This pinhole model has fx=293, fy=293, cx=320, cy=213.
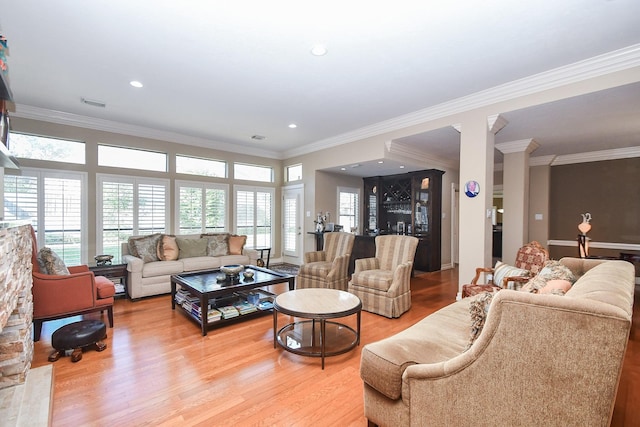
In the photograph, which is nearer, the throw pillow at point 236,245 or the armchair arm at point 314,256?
the armchair arm at point 314,256

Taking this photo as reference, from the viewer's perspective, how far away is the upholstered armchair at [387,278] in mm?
3549

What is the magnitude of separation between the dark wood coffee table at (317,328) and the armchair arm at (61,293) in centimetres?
208

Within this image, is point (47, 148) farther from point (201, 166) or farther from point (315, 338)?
point (315, 338)

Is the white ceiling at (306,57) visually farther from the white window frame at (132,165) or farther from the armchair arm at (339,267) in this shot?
the armchair arm at (339,267)

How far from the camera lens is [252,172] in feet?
23.0

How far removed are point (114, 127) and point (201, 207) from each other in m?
2.03

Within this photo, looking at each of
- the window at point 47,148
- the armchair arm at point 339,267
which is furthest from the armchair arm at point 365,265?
the window at point 47,148

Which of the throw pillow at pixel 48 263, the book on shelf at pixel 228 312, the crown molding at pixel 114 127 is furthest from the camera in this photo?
the crown molding at pixel 114 127

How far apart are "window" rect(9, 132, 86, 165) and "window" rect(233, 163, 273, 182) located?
2.75 m

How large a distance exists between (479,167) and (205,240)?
4.54 meters

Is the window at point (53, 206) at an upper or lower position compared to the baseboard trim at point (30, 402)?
upper

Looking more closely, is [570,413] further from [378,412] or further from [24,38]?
[24,38]

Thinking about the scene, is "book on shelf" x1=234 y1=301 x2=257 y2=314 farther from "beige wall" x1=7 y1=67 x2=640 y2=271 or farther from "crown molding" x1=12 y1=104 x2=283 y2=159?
"crown molding" x1=12 y1=104 x2=283 y2=159

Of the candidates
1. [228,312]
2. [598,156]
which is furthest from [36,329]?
[598,156]
